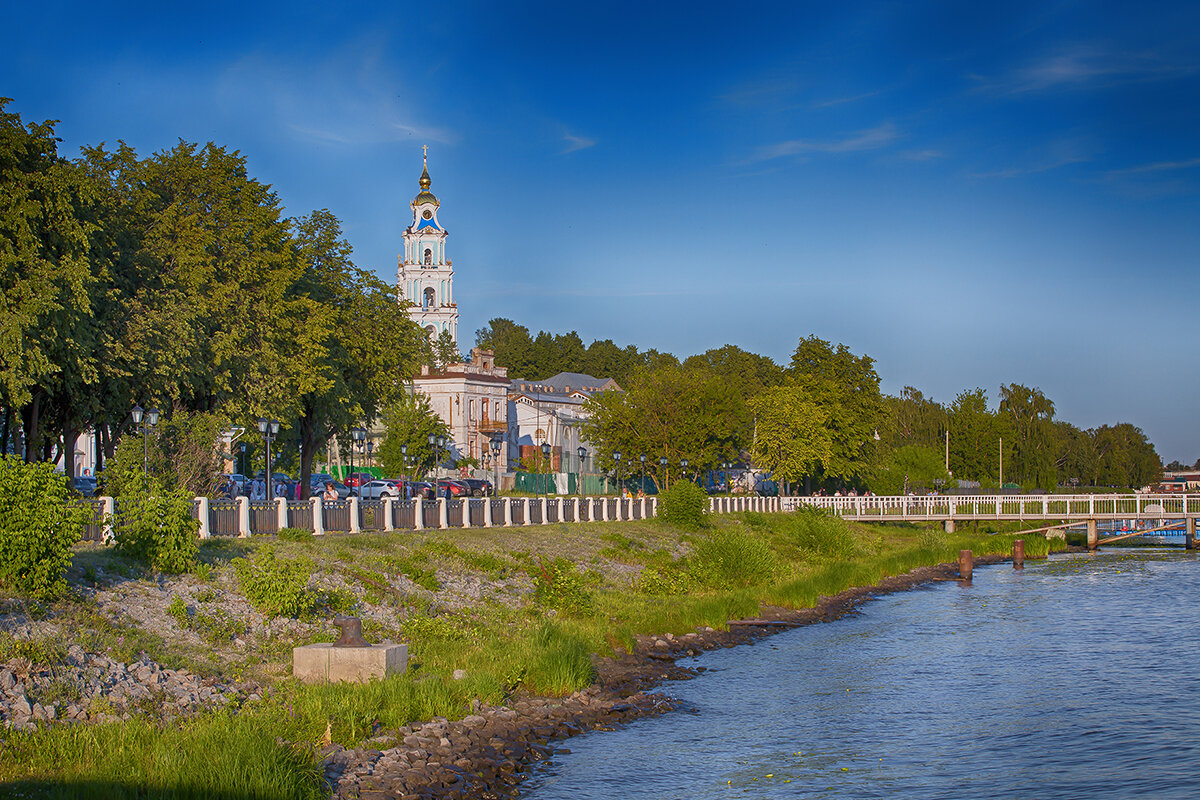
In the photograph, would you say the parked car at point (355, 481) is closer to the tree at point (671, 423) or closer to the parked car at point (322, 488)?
the parked car at point (322, 488)

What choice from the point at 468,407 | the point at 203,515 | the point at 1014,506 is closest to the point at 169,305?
the point at 203,515

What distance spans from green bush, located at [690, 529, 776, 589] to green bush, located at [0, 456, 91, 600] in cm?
2245

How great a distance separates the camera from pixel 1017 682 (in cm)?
2453

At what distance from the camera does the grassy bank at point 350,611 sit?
12.5m

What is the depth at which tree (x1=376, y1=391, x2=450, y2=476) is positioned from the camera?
8744 centimetres

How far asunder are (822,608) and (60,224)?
977 inches

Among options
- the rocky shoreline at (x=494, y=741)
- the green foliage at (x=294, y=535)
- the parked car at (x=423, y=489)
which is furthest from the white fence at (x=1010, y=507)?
the rocky shoreline at (x=494, y=741)

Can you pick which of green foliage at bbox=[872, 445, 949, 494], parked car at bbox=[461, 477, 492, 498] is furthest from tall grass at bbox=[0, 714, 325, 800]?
green foliage at bbox=[872, 445, 949, 494]

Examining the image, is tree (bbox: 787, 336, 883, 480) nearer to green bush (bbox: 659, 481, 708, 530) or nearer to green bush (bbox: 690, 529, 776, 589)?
green bush (bbox: 659, 481, 708, 530)

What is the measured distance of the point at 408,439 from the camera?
87062 millimetres

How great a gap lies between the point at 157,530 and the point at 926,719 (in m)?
14.2

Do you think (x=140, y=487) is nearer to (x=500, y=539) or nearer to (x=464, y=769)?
(x=464, y=769)

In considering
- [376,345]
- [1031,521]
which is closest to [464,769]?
[376,345]

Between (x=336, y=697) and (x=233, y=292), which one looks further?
(x=233, y=292)
